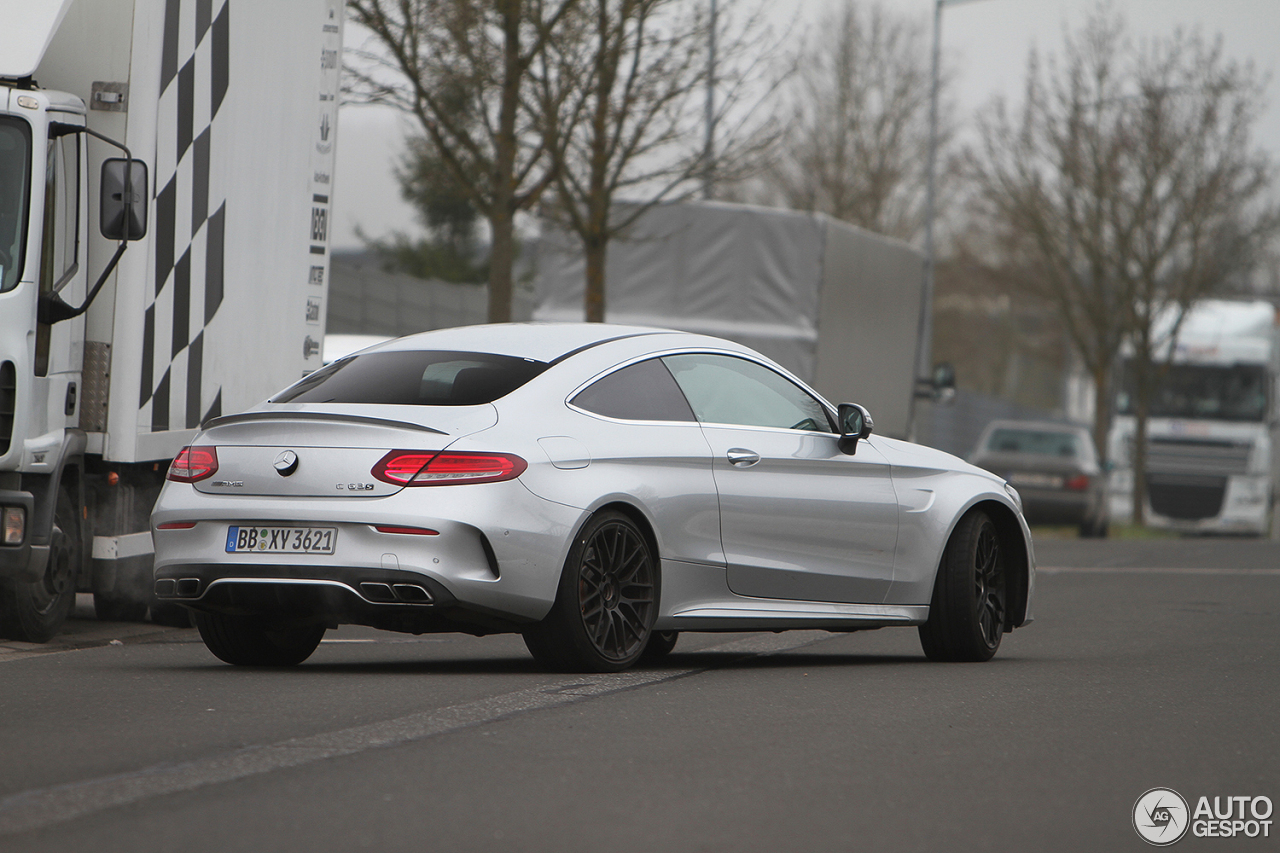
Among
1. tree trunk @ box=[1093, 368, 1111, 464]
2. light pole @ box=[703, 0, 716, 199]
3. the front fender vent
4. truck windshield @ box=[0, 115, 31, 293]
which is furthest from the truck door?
tree trunk @ box=[1093, 368, 1111, 464]

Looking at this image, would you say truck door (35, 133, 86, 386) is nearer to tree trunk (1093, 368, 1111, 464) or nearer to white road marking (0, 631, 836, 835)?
white road marking (0, 631, 836, 835)

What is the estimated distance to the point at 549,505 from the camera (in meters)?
7.16

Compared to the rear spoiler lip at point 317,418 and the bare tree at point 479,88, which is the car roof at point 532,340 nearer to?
the rear spoiler lip at point 317,418

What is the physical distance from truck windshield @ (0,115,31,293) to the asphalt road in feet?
5.68

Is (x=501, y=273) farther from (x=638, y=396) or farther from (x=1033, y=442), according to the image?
(x=1033, y=442)

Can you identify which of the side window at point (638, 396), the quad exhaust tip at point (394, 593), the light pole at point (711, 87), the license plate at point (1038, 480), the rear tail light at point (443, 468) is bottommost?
the license plate at point (1038, 480)

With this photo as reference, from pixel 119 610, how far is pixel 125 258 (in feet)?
7.37

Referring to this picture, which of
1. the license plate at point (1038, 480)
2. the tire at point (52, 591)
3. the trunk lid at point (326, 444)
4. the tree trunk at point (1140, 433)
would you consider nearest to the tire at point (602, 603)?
the trunk lid at point (326, 444)

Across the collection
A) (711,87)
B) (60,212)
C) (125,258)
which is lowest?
(125,258)

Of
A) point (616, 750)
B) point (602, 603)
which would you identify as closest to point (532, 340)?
point (602, 603)

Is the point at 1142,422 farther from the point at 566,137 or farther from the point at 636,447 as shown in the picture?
the point at 636,447

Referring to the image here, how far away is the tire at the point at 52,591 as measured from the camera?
8.94 meters

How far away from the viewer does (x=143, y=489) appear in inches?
374

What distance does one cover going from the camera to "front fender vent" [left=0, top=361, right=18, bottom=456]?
8.41m
